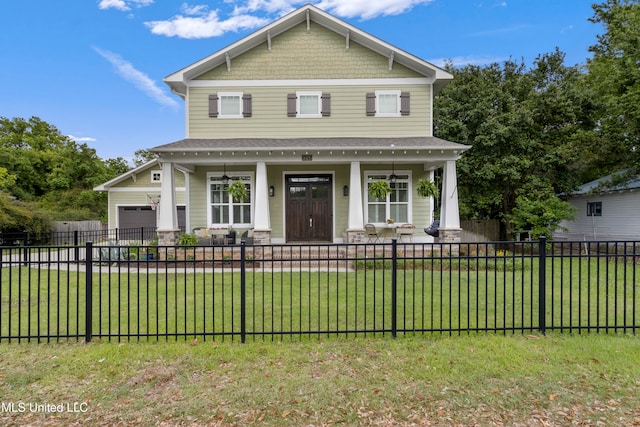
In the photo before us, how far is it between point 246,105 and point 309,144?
3273 millimetres

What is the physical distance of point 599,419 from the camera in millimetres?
2760

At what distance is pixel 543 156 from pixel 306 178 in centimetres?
1182

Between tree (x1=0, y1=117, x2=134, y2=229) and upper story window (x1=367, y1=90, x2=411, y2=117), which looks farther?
tree (x1=0, y1=117, x2=134, y2=229)

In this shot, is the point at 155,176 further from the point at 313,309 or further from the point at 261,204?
the point at 313,309

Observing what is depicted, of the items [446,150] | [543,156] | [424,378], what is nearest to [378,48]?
[446,150]

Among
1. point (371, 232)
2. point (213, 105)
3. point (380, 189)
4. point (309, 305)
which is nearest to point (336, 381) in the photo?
point (309, 305)

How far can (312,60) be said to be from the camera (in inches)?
502

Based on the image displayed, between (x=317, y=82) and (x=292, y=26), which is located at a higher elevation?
(x=292, y=26)

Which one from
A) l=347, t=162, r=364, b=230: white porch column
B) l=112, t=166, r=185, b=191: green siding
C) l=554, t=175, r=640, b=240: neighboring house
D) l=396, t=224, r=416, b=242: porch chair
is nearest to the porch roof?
l=347, t=162, r=364, b=230: white porch column

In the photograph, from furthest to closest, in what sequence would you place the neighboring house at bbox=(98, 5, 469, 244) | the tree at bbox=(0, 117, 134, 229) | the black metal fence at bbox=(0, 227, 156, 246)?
the tree at bbox=(0, 117, 134, 229)
the black metal fence at bbox=(0, 227, 156, 246)
the neighboring house at bbox=(98, 5, 469, 244)

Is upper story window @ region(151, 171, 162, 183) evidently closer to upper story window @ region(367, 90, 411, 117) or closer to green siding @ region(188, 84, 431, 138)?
green siding @ region(188, 84, 431, 138)

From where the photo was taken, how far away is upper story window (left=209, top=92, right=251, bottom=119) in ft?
41.3

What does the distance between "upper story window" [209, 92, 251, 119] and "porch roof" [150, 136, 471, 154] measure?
1.05 m

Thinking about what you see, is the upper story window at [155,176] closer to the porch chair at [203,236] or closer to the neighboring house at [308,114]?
the neighboring house at [308,114]
